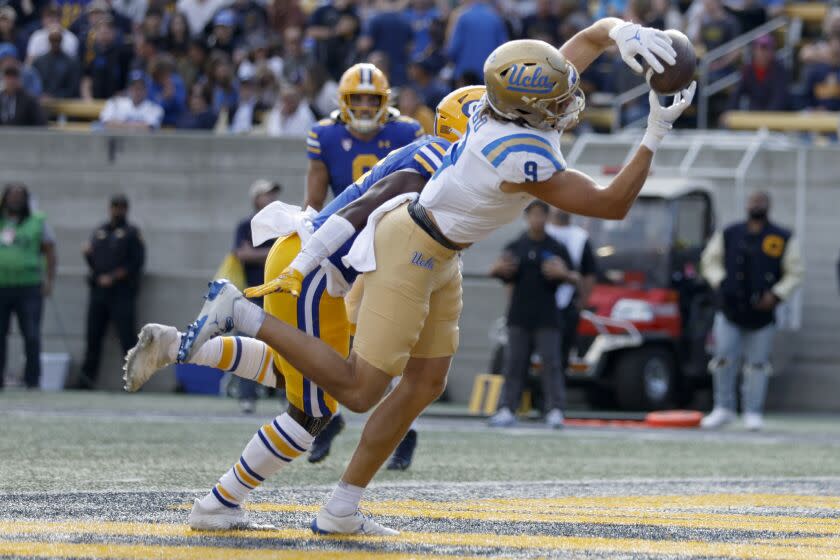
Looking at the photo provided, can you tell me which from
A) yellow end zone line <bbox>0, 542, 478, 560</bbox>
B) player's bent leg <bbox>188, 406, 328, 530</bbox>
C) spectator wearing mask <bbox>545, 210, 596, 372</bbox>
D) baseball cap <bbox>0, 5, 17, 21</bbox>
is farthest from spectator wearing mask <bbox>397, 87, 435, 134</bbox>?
yellow end zone line <bbox>0, 542, 478, 560</bbox>

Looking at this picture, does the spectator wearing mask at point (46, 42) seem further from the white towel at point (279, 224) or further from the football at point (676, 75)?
the football at point (676, 75)

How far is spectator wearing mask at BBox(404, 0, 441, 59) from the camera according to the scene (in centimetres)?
1850

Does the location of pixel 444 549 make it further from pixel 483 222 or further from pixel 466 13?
A: pixel 466 13

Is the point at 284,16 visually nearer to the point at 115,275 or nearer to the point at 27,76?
the point at 27,76

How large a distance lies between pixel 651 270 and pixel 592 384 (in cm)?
134

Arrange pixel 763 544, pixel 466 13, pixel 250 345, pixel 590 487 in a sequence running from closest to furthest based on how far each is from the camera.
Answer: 1. pixel 763 544
2. pixel 250 345
3. pixel 590 487
4. pixel 466 13

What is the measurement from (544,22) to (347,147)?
→ 9751 mm

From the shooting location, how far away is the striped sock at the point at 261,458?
5.72 meters

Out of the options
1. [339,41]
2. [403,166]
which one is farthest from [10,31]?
[403,166]

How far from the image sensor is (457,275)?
588 centimetres

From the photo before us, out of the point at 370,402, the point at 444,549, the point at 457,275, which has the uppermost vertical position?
the point at 457,275

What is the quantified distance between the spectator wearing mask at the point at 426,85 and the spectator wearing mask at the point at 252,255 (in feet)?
9.23

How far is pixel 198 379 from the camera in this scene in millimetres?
16391

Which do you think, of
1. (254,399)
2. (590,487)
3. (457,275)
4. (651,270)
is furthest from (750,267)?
(457,275)
